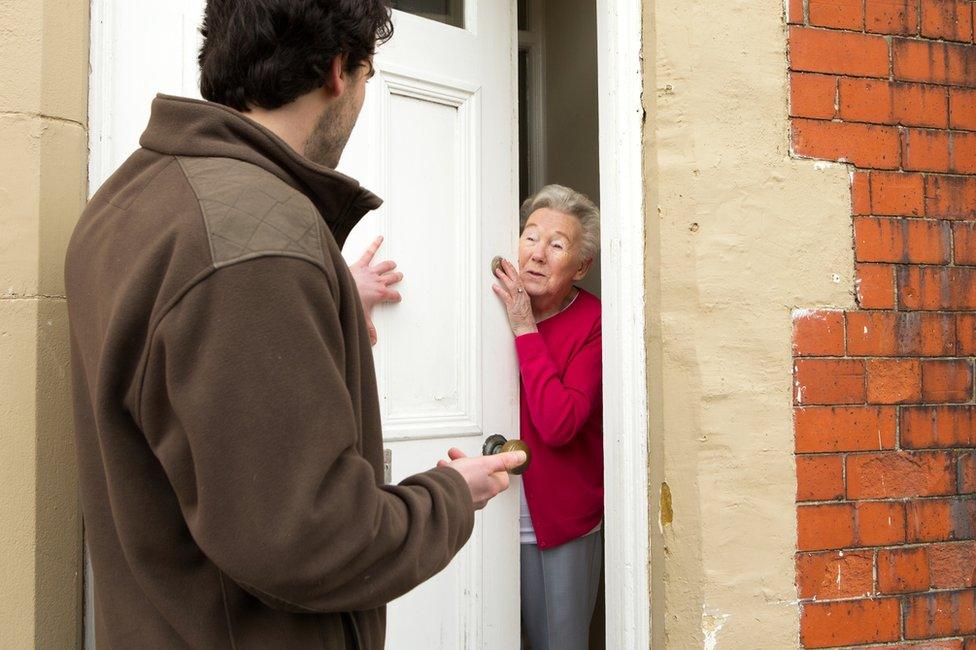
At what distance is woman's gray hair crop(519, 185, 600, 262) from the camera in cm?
308

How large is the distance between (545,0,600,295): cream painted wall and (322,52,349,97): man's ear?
2.45 metres

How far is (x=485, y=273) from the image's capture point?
2688 millimetres

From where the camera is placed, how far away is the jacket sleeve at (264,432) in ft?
3.42

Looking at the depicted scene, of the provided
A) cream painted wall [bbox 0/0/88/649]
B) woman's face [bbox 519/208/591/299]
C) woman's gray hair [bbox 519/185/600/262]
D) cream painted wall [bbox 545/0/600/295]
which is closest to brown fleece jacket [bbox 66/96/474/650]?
cream painted wall [bbox 0/0/88/649]

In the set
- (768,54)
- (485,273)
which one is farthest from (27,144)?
(768,54)

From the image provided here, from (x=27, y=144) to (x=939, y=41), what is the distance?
8.06 ft

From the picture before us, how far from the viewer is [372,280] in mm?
2334

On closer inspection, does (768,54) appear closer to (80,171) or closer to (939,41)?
(939,41)

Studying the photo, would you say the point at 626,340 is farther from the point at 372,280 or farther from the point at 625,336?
the point at 372,280

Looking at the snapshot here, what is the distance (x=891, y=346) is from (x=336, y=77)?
1.78 meters

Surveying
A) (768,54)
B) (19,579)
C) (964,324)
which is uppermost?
(768,54)

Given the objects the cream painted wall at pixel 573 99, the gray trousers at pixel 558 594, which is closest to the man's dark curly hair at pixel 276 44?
the gray trousers at pixel 558 594

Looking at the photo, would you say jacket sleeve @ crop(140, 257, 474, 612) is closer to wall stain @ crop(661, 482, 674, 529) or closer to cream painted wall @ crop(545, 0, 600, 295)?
wall stain @ crop(661, 482, 674, 529)

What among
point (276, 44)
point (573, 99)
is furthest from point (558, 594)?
point (573, 99)
